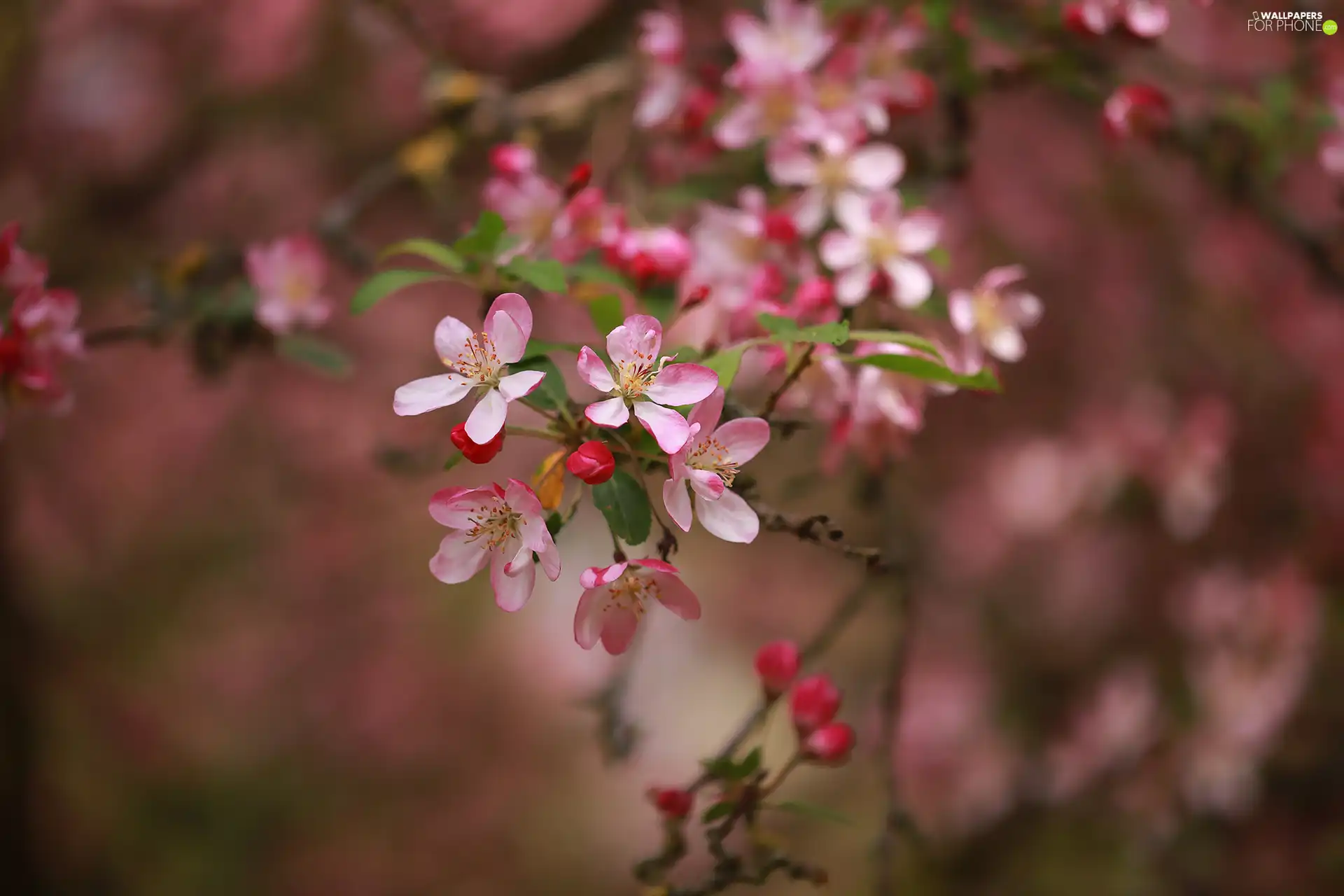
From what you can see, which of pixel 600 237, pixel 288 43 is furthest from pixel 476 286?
pixel 288 43

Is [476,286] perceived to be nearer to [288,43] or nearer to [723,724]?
[723,724]

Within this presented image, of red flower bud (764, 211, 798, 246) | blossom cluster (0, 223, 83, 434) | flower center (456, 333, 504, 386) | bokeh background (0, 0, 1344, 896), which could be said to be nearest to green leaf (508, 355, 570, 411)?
flower center (456, 333, 504, 386)

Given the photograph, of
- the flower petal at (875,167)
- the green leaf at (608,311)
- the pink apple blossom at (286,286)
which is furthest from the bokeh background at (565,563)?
the green leaf at (608,311)

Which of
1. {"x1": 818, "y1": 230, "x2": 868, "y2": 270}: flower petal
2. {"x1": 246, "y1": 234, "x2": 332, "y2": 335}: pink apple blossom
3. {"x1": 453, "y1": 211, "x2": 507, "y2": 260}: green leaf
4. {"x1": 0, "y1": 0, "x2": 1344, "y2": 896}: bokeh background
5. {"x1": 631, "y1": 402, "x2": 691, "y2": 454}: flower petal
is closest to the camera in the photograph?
{"x1": 631, "y1": 402, "x2": 691, "y2": 454}: flower petal

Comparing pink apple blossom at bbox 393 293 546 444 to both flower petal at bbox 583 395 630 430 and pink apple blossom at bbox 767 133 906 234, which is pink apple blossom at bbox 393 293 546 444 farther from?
pink apple blossom at bbox 767 133 906 234

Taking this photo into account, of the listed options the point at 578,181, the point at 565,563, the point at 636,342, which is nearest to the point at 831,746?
the point at 636,342
